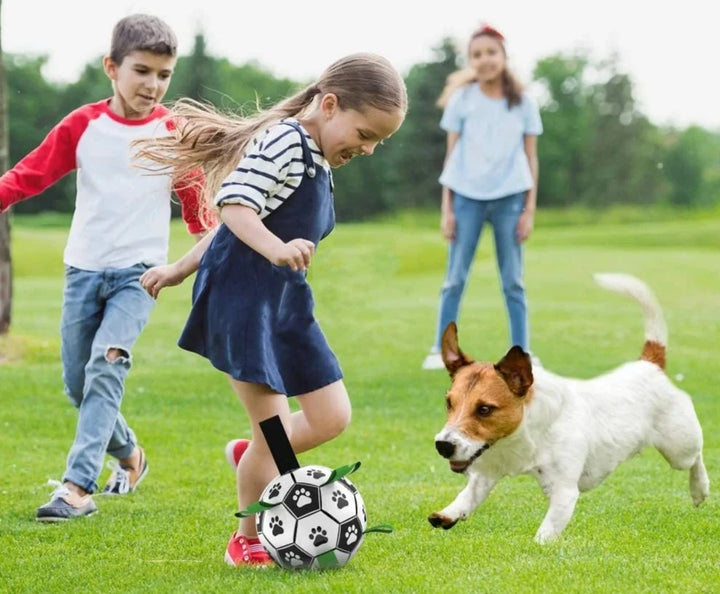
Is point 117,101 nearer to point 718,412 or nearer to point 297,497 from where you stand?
point 297,497

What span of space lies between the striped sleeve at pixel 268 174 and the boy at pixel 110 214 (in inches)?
52.7

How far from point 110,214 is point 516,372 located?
6.96ft

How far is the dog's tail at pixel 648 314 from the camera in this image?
532 cm

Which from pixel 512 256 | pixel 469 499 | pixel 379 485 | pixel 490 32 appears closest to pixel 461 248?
pixel 512 256

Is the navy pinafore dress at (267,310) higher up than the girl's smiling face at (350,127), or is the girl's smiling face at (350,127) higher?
the girl's smiling face at (350,127)

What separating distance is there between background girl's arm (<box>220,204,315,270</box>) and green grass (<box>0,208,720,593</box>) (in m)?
1.01

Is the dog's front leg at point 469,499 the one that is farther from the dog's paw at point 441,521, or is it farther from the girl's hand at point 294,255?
the girl's hand at point 294,255

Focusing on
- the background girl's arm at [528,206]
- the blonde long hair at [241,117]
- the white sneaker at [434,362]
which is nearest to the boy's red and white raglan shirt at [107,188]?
the blonde long hair at [241,117]

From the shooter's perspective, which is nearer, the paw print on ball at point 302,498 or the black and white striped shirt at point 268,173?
the black and white striped shirt at point 268,173

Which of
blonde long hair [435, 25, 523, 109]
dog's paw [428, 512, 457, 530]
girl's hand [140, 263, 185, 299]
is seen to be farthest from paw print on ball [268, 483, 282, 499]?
blonde long hair [435, 25, 523, 109]

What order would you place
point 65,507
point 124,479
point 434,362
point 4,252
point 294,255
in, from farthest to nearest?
1. point 4,252
2. point 434,362
3. point 124,479
4. point 65,507
5. point 294,255

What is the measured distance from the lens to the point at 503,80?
9.62 meters

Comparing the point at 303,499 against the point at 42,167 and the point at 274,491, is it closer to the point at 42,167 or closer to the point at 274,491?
the point at 274,491

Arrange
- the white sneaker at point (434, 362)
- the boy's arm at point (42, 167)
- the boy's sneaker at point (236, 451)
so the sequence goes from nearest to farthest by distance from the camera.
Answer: the boy's sneaker at point (236, 451) → the boy's arm at point (42, 167) → the white sneaker at point (434, 362)
